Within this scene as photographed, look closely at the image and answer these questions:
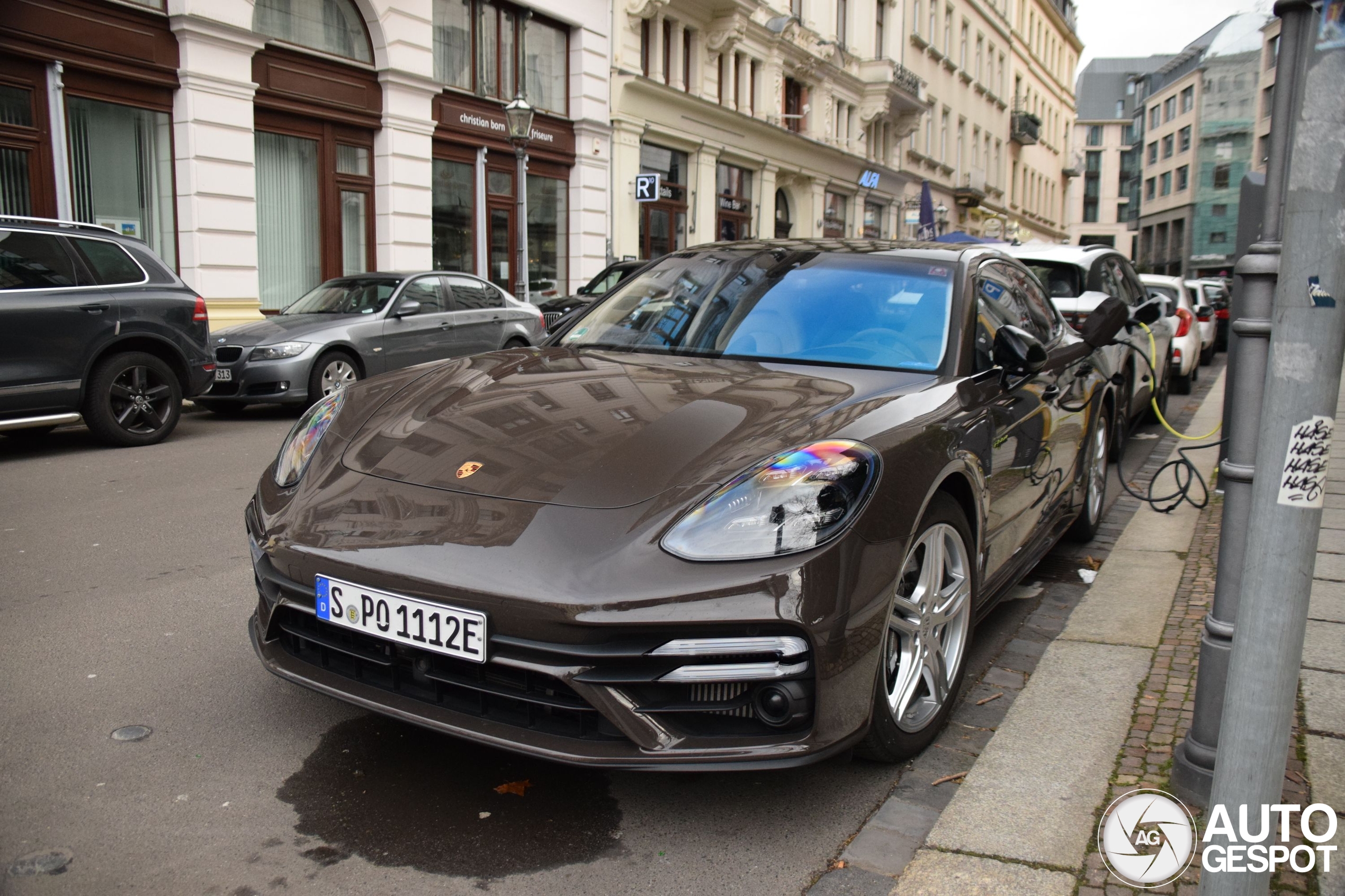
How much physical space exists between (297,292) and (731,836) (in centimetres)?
1533

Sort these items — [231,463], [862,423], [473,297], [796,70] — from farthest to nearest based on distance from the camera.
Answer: [796,70] < [473,297] < [231,463] < [862,423]

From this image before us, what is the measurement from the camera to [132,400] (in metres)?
8.47

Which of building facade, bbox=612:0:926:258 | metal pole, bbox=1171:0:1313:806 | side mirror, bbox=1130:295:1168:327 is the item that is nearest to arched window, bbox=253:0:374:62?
building facade, bbox=612:0:926:258

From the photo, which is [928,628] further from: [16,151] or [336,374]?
[16,151]

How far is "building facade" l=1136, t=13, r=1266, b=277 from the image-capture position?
82.6 m

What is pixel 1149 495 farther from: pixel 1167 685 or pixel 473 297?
pixel 473 297

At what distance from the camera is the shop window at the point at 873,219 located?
35781mm

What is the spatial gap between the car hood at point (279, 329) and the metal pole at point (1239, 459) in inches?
364

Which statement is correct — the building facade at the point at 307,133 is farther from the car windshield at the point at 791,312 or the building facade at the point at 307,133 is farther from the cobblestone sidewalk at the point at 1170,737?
the cobblestone sidewalk at the point at 1170,737

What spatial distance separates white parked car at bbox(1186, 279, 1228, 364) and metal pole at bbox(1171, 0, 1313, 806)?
42.3 feet

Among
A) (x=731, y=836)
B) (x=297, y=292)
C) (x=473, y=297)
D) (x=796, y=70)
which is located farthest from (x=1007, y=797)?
(x=796, y=70)

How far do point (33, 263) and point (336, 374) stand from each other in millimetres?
3167

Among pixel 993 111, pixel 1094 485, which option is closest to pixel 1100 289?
pixel 1094 485

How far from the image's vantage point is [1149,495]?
6383 millimetres
